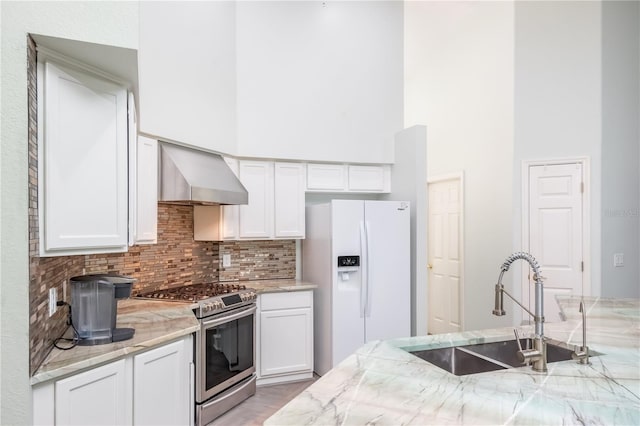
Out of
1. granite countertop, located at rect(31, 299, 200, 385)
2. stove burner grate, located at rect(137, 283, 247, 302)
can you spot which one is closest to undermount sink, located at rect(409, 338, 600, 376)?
granite countertop, located at rect(31, 299, 200, 385)

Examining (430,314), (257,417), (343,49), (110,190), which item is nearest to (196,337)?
(257,417)

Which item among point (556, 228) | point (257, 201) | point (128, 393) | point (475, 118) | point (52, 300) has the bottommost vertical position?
point (128, 393)

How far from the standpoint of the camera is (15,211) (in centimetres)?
160

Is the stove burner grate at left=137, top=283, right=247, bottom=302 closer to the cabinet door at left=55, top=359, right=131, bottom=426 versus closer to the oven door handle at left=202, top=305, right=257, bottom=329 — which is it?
the oven door handle at left=202, top=305, right=257, bottom=329

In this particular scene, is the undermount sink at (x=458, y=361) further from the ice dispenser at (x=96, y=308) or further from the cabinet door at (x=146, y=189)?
the cabinet door at (x=146, y=189)

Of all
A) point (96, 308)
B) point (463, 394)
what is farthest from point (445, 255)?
point (96, 308)

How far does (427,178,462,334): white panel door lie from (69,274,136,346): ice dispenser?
12.9 feet

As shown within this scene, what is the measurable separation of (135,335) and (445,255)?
13.2 feet

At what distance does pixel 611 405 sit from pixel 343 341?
2677mm

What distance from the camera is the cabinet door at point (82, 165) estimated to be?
1.78m

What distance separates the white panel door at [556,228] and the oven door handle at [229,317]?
275cm

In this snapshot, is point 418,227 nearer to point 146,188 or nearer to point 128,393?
point 146,188

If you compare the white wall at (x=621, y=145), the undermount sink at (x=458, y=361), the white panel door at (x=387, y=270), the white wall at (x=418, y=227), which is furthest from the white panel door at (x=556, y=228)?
the undermount sink at (x=458, y=361)

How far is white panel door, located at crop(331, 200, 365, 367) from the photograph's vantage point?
382 cm
